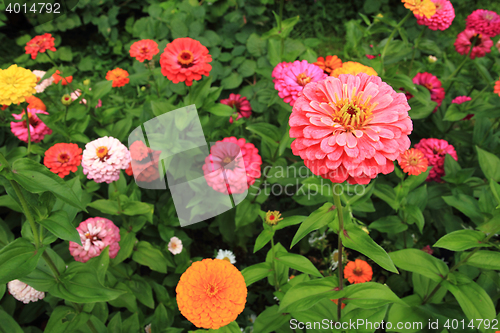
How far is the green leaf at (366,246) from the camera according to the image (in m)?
0.79

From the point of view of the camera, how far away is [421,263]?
1212 mm

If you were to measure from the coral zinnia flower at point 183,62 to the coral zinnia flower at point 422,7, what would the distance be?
1148 mm

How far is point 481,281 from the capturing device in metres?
1.38

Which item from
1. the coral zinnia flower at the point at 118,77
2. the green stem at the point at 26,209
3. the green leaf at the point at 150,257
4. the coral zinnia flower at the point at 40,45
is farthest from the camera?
the coral zinnia flower at the point at 118,77

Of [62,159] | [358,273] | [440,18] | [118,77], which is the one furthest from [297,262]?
Answer: [118,77]

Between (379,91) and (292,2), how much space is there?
342cm

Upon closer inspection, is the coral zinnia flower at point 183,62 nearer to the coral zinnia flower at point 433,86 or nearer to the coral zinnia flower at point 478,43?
the coral zinnia flower at point 433,86

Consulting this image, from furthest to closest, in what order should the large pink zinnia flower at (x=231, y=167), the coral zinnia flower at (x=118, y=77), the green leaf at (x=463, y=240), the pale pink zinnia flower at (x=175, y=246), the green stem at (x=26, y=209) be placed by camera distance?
the coral zinnia flower at (x=118, y=77)
the pale pink zinnia flower at (x=175, y=246)
the large pink zinnia flower at (x=231, y=167)
the green leaf at (x=463, y=240)
the green stem at (x=26, y=209)

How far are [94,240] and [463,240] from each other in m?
1.49

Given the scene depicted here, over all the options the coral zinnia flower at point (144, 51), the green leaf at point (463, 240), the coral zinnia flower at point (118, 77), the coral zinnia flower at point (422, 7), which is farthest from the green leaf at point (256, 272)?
the coral zinnia flower at point (118, 77)

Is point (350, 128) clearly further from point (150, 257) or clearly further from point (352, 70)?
point (150, 257)

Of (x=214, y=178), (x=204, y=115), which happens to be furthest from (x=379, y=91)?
(x=204, y=115)

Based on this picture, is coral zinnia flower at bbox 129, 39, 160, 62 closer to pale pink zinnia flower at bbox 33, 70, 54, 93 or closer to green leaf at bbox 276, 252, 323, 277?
pale pink zinnia flower at bbox 33, 70, 54, 93

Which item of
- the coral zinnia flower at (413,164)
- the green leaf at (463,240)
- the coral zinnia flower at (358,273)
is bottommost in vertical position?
the coral zinnia flower at (358,273)
